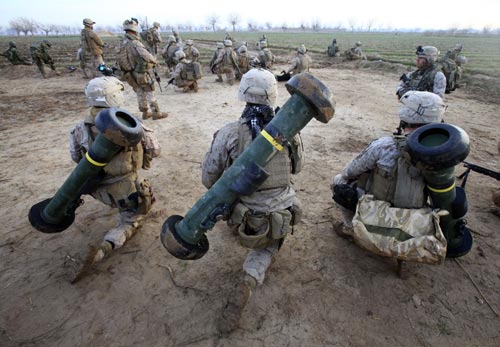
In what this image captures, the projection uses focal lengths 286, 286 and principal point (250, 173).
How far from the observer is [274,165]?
7.88ft

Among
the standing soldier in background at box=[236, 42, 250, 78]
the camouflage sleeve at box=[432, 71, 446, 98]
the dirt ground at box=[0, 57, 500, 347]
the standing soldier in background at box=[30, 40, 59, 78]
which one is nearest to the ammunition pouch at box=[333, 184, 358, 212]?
the dirt ground at box=[0, 57, 500, 347]

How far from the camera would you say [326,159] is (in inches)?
214

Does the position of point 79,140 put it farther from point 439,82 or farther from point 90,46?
point 90,46

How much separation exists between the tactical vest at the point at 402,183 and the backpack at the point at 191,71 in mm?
8775

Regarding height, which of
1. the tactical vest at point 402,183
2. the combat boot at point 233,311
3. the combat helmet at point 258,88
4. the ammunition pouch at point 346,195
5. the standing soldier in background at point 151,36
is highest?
the standing soldier in background at point 151,36

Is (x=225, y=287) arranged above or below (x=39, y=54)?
below

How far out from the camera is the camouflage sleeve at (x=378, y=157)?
8.17 ft

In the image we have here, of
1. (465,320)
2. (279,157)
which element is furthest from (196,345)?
(465,320)

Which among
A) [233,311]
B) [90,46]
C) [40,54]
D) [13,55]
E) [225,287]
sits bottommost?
[225,287]

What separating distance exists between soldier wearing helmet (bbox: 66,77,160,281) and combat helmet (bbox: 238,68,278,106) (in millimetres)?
1442

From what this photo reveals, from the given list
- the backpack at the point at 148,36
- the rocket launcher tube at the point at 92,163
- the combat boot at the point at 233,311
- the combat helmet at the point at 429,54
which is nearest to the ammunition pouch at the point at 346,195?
the combat boot at the point at 233,311

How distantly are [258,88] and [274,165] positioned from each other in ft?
2.09

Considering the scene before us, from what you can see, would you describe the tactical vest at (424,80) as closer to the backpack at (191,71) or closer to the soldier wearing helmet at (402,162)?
the soldier wearing helmet at (402,162)

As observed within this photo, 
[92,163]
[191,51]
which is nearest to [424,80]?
[92,163]
